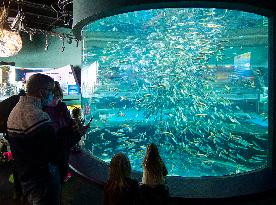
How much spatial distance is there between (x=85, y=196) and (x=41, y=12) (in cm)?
633

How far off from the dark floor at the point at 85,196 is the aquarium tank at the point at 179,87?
1.86 m

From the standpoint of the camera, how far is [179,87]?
772 centimetres

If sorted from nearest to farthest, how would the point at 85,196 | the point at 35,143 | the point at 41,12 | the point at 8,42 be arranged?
1. the point at 35,143
2. the point at 85,196
3. the point at 8,42
4. the point at 41,12

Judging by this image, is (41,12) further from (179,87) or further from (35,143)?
(35,143)

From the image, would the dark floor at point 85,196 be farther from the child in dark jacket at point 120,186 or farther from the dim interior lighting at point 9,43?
the dim interior lighting at point 9,43

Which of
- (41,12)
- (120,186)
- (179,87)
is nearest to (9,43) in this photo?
(41,12)

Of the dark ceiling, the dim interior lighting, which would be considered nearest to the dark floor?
the dim interior lighting

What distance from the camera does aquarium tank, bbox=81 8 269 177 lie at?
716 cm

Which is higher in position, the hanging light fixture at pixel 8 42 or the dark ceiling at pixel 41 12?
the dark ceiling at pixel 41 12

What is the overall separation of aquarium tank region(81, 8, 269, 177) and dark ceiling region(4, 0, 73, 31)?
1.63 meters

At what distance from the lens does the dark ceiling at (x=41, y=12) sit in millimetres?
8008

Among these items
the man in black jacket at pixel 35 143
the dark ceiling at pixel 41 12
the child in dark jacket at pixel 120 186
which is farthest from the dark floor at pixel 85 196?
the dark ceiling at pixel 41 12

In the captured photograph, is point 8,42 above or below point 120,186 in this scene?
above

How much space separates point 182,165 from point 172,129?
3.74 ft
